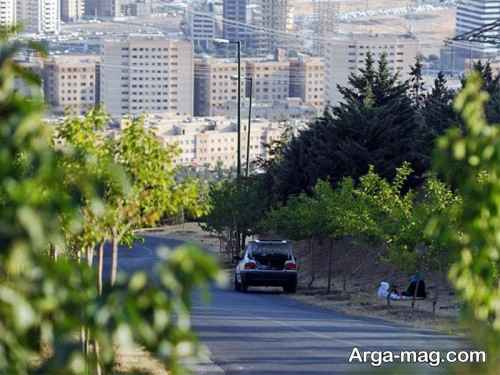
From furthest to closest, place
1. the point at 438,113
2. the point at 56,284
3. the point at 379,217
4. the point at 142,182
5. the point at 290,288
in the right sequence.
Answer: the point at 438,113
the point at 290,288
the point at 379,217
the point at 142,182
the point at 56,284

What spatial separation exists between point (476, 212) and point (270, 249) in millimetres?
24198

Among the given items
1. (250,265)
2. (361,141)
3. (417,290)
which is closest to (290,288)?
(250,265)

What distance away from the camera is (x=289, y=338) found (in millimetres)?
18531

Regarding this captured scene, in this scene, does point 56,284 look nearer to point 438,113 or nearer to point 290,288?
point 290,288

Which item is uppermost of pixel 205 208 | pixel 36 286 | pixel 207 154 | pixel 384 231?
pixel 36 286

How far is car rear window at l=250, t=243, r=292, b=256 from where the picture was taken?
2931cm

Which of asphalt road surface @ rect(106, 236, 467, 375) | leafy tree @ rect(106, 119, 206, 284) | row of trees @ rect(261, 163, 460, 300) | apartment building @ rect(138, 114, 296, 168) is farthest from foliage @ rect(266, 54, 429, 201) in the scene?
apartment building @ rect(138, 114, 296, 168)

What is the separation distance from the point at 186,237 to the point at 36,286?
171 feet

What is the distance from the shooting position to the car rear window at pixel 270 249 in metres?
29.3

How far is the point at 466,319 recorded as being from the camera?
18.2ft

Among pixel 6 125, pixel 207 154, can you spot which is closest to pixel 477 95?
pixel 6 125

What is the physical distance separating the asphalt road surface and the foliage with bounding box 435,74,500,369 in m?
6.80

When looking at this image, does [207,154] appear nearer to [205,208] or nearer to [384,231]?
[384,231]

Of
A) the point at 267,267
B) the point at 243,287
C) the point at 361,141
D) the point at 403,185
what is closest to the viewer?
the point at 267,267
